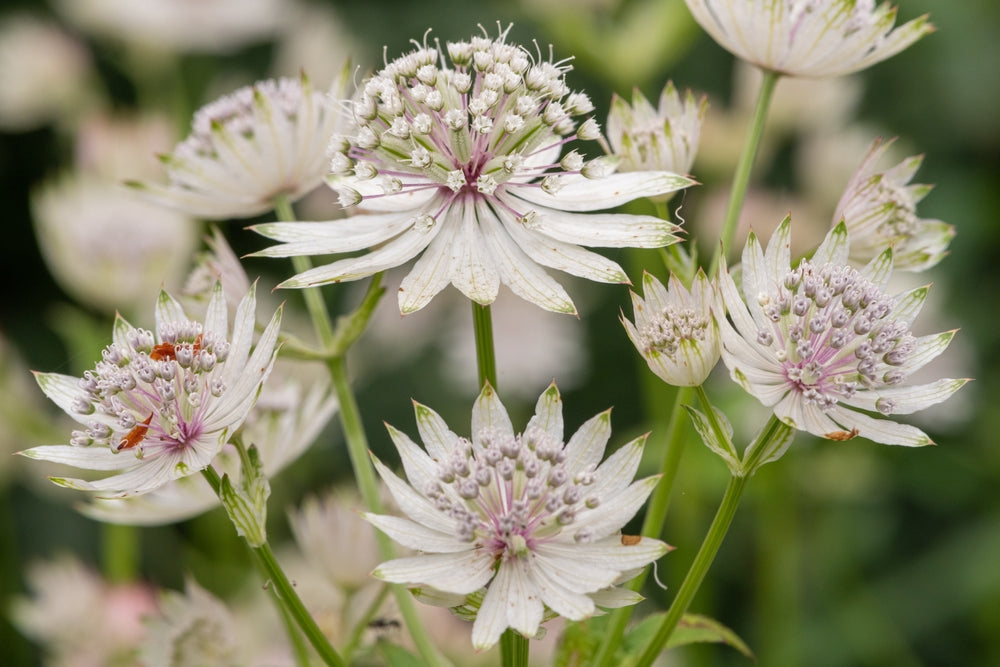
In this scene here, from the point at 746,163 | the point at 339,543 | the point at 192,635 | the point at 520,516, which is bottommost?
the point at 192,635

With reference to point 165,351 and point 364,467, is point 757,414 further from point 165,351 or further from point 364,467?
point 165,351

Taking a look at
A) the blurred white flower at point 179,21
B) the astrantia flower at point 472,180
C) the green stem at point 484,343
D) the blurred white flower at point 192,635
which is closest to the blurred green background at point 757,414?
the blurred white flower at point 179,21

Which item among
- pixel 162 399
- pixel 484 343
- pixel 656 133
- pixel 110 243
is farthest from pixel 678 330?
pixel 110 243

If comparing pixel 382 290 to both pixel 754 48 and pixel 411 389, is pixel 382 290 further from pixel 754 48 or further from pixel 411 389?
pixel 411 389

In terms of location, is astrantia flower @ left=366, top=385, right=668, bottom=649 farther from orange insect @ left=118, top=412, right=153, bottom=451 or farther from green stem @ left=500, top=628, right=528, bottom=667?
orange insect @ left=118, top=412, right=153, bottom=451

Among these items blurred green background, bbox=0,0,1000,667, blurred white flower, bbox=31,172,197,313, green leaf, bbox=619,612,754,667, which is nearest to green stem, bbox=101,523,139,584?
blurred green background, bbox=0,0,1000,667

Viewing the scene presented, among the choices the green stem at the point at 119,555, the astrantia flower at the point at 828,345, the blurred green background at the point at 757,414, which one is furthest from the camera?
the blurred green background at the point at 757,414

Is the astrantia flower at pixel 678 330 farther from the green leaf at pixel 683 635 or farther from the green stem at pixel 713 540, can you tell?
the green leaf at pixel 683 635
